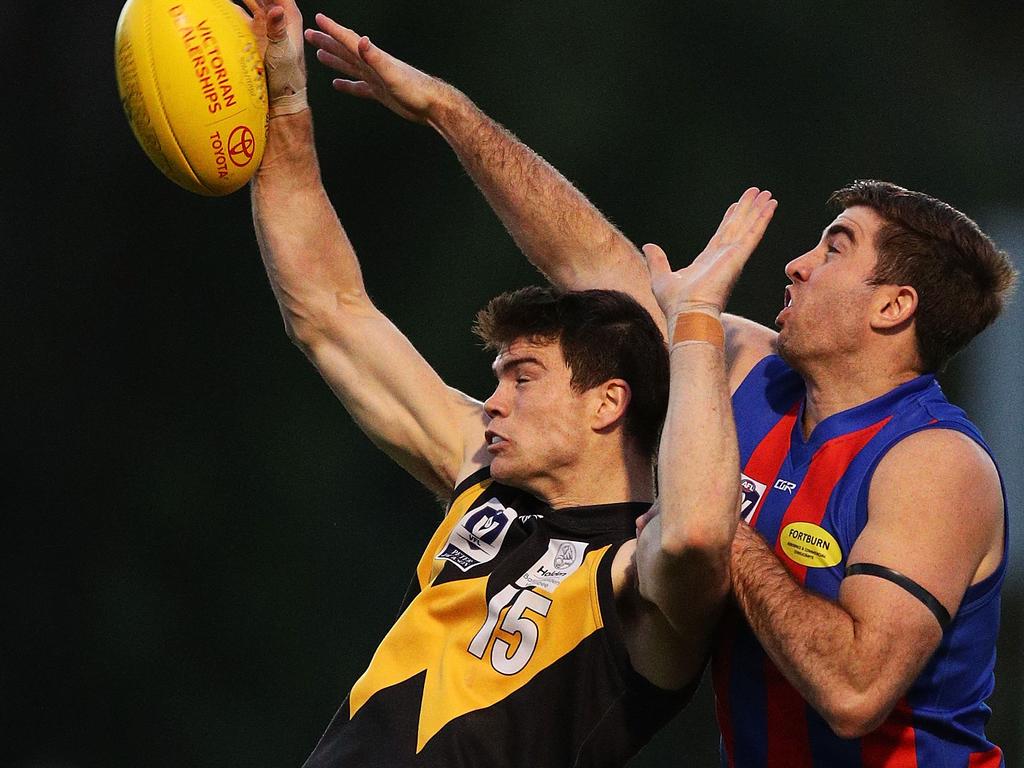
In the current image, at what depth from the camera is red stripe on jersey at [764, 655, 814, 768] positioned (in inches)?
101

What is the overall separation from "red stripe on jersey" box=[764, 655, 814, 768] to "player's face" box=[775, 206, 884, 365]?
0.59 meters

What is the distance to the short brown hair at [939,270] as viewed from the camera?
2.68m

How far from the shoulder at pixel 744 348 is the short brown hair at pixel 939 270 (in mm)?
355

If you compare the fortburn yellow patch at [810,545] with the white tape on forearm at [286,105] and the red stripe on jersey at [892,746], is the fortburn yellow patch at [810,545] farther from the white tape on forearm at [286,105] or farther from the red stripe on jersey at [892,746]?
the white tape on forearm at [286,105]

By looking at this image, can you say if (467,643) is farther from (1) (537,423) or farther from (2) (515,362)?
(2) (515,362)

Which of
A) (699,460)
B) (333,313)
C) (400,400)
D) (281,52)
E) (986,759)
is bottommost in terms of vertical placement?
(986,759)

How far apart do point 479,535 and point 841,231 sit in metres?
0.94

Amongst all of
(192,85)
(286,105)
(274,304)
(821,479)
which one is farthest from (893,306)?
(274,304)

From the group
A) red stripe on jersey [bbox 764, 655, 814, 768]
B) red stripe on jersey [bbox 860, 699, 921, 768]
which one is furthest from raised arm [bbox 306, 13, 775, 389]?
red stripe on jersey [bbox 860, 699, 921, 768]

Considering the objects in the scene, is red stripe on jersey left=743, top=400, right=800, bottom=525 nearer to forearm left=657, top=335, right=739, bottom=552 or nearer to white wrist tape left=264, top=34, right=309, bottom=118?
forearm left=657, top=335, right=739, bottom=552

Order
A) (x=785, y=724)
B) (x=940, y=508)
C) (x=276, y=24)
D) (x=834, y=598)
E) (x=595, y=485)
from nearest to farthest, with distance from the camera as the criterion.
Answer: (x=940, y=508)
(x=834, y=598)
(x=785, y=724)
(x=595, y=485)
(x=276, y=24)

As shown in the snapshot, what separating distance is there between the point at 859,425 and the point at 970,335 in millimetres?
308

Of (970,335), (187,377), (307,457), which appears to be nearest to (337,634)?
(307,457)

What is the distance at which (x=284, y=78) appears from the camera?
3.00 meters
